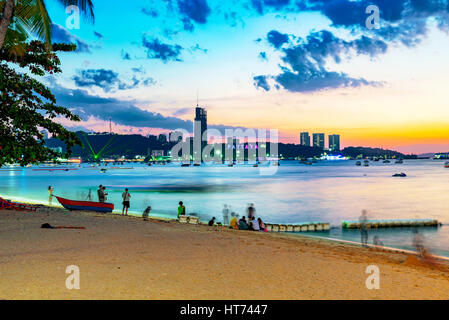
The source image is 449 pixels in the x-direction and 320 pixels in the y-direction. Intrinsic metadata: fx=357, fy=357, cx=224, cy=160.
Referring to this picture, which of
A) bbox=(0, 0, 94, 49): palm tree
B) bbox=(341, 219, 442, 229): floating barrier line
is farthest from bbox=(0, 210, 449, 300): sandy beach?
bbox=(341, 219, 442, 229): floating barrier line

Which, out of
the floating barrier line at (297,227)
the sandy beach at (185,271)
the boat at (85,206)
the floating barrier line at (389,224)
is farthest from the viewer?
the floating barrier line at (389,224)

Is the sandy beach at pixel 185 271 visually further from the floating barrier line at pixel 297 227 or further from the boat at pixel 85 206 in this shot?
the boat at pixel 85 206

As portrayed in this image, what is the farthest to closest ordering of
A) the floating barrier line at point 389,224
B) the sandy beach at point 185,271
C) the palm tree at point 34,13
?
1. the floating barrier line at point 389,224
2. the palm tree at point 34,13
3. the sandy beach at point 185,271

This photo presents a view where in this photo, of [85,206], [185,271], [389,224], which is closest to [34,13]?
[185,271]

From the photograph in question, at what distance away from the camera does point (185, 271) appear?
30.4ft

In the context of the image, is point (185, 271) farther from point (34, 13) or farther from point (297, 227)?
point (297, 227)

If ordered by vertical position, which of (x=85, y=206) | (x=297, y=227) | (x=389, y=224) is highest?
(x=85, y=206)

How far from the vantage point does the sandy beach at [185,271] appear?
7.55 meters

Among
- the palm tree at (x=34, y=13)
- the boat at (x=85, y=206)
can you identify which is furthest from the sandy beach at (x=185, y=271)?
the boat at (x=85, y=206)

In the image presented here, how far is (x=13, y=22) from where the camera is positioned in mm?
16281

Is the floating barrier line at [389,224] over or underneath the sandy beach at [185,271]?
underneath
